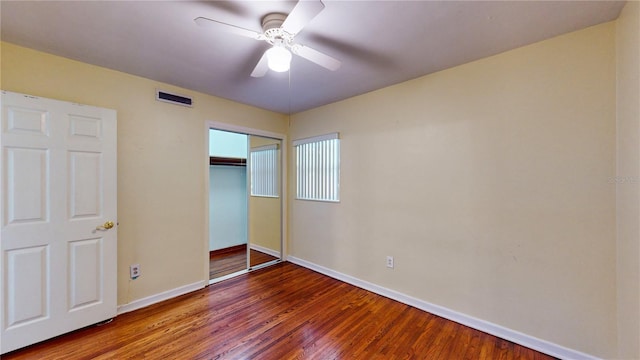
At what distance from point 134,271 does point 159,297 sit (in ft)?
1.32

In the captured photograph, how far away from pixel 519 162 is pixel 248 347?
262 cm

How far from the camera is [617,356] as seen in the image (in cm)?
167

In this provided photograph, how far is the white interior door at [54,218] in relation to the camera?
1.88m

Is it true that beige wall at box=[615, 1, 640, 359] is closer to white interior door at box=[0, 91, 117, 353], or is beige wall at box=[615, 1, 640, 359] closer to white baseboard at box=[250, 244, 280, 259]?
white baseboard at box=[250, 244, 280, 259]

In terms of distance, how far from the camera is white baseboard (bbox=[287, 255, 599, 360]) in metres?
1.84

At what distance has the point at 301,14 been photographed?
132 centimetres

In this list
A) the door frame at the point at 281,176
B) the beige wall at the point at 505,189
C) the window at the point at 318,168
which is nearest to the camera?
the beige wall at the point at 505,189

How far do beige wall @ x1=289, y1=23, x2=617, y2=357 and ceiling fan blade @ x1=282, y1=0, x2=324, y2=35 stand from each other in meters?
1.65

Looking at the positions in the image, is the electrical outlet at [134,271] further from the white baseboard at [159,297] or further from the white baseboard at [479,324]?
the white baseboard at [479,324]

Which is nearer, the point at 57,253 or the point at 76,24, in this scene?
the point at 76,24

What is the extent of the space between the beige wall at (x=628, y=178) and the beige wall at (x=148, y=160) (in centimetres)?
355

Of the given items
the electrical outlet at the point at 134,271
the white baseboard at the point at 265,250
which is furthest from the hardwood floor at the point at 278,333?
the white baseboard at the point at 265,250

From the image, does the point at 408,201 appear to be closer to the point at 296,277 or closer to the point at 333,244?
the point at 333,244

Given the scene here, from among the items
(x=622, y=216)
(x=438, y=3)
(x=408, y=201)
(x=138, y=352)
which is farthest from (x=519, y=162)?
(x=138, y=352)
